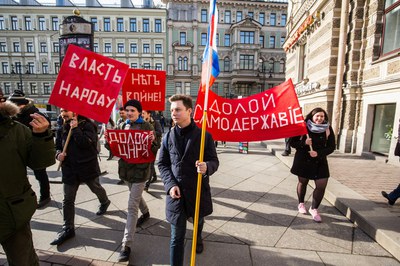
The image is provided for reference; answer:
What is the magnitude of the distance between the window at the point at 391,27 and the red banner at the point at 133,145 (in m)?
8.91

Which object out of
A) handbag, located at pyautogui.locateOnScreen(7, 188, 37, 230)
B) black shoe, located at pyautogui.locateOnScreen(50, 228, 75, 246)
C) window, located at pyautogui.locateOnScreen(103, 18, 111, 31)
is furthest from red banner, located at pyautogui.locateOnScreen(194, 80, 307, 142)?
window, located at pyautogui.locateOnScreen(103, 18, 111, 31)

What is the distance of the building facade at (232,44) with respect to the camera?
34781 mm

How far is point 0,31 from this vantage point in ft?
116

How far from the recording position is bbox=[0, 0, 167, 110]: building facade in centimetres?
3506

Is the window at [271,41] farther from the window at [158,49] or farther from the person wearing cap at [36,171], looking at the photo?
the person wearing cap at [36,171]

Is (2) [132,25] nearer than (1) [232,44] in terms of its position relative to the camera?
No

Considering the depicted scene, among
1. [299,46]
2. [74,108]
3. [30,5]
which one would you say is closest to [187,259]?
[74,108]

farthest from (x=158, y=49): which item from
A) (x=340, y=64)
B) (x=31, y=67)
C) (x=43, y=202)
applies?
(x=43, y=202)

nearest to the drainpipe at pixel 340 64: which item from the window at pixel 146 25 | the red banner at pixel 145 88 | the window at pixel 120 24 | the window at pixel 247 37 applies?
the red banner at pixel 145 88

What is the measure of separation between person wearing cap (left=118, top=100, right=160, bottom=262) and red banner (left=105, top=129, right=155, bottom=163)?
0.20 feet

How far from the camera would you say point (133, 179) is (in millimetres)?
2982

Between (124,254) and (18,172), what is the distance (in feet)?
4.98

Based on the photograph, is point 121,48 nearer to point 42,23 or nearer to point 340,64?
point 42,23

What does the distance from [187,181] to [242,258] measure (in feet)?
4.30
